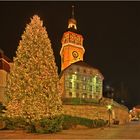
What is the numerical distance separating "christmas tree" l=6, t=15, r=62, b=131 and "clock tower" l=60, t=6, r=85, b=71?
6249cm

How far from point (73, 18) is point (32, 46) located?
83569 millimetres

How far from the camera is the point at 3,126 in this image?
96.9ft

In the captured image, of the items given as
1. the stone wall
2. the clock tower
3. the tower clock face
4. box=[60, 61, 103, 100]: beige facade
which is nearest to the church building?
box=[60, 61, 103, 100]: beige facade

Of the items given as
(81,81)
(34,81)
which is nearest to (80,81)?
(81,81)

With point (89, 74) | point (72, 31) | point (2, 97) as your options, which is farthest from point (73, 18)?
point (2, 97)

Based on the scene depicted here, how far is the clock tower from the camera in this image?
3497 inches

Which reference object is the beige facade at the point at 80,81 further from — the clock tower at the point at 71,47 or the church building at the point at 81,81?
the clock tower at the point at 71,47

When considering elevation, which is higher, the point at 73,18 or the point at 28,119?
the point at 73,18

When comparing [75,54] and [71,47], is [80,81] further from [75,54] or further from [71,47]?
[71,47]

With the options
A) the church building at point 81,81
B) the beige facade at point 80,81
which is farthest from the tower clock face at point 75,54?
the beige facade at point 80,81

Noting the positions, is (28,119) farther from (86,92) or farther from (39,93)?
(86,92)

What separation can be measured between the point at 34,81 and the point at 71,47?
66951 mm

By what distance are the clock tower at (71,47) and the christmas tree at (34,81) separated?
205 feet

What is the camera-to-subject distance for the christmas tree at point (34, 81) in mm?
23266
